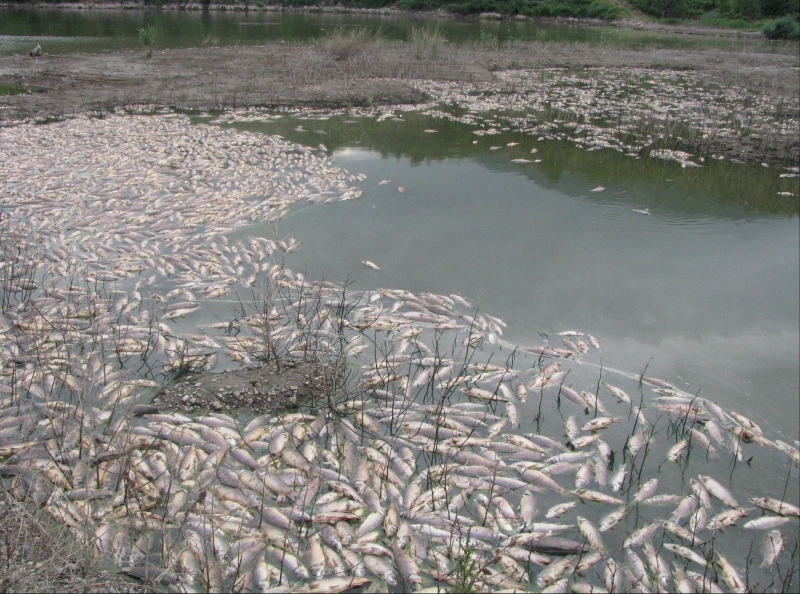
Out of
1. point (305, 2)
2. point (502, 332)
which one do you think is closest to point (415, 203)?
point (502, 332)

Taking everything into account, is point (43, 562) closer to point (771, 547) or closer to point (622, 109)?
point (771, 547)

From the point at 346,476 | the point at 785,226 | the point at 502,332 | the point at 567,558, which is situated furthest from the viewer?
the point at 785,226

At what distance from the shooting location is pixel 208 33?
32.2m

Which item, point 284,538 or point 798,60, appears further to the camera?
point 798,60

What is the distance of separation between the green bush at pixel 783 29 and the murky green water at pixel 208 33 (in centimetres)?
390

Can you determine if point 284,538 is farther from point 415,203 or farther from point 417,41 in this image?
point 417,41

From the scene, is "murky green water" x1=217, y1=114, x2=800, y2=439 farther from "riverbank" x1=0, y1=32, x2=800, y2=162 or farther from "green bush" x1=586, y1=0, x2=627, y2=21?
"green bush" x1=586, y1=0, x2=627, y2=21

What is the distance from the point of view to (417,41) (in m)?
24.5

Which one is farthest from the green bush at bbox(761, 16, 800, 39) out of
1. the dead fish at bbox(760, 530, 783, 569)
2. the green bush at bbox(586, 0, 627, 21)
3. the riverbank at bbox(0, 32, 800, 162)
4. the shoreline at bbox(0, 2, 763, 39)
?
the dead fish at bbox(760, 530, 783, 569)

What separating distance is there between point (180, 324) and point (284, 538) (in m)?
3.15

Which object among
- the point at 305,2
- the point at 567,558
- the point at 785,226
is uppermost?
the point at 305,2

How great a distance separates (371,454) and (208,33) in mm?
33634

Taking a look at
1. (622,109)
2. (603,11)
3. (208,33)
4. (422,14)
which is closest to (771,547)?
(622,109)

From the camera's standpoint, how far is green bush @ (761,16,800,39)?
40.0m
